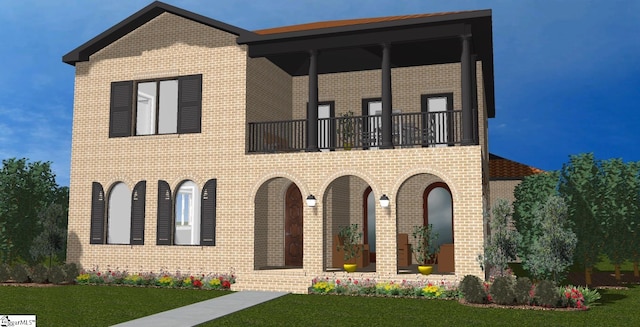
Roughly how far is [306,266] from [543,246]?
5.93 meters

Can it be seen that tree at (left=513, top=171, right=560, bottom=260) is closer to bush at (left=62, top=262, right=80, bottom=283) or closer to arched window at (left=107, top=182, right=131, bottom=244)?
arched window at (left=107, top=182, right=131, bottom=244)

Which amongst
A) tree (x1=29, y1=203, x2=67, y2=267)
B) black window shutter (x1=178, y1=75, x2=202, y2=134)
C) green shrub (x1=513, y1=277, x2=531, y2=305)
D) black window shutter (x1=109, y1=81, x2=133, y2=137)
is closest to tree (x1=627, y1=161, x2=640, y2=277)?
green shrub (x1=513, y1=277, x2=531, y2=305)

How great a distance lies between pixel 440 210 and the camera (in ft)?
61.9

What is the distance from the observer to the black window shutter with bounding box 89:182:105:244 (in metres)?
18.0

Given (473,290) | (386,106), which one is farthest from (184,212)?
(473,290)

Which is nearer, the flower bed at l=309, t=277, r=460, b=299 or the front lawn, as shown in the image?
the front lawn

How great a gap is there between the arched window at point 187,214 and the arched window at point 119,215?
1639 mm

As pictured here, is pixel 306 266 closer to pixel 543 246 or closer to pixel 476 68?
pixel 543 246

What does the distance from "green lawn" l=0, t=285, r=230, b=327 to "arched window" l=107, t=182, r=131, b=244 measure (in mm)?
1778

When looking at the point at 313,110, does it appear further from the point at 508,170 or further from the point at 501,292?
the point at 508,170

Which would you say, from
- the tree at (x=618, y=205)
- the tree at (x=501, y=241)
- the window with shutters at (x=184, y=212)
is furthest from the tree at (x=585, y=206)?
the window with shutters at (x=184, y=212)

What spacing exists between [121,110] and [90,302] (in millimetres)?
6989

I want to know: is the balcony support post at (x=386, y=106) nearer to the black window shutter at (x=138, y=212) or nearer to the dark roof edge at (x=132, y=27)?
the dark roof edge at (x=132, y=27)

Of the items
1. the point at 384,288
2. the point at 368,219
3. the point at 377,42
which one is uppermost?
the point at 377,42
